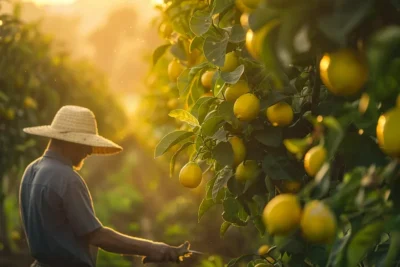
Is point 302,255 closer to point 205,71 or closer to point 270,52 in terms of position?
point 205,71

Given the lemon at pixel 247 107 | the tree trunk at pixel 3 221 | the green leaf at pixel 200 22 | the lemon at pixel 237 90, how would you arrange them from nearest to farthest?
the lemon at pixel 247 107 < the lemon at pixel 237 90 < the green leaf at pixel 200 22 < the tree trunk at pixel 3 221

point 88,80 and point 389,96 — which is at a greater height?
point 389,96

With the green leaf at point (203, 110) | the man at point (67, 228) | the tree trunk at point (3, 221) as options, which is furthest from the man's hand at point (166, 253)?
the tree trunk at point (3, 221)

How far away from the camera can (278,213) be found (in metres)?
1.25

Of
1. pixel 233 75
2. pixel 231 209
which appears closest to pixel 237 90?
pixel 233 75

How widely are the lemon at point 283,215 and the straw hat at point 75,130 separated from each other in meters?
1.95

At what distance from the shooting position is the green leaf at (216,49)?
1.91 m

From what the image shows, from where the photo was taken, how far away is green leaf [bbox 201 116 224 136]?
6.23ft

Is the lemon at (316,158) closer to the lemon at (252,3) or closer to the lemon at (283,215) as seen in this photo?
the lemon at (283,215)

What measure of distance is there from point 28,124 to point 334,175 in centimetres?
364

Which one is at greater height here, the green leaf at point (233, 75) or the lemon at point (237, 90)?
the green leaf at point (233, 75)

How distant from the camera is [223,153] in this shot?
1876 millimetres

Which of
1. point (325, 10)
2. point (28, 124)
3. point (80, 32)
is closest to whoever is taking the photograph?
point (325, 10)

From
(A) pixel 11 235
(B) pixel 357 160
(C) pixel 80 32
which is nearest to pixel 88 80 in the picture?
(A) pixel 11 235
